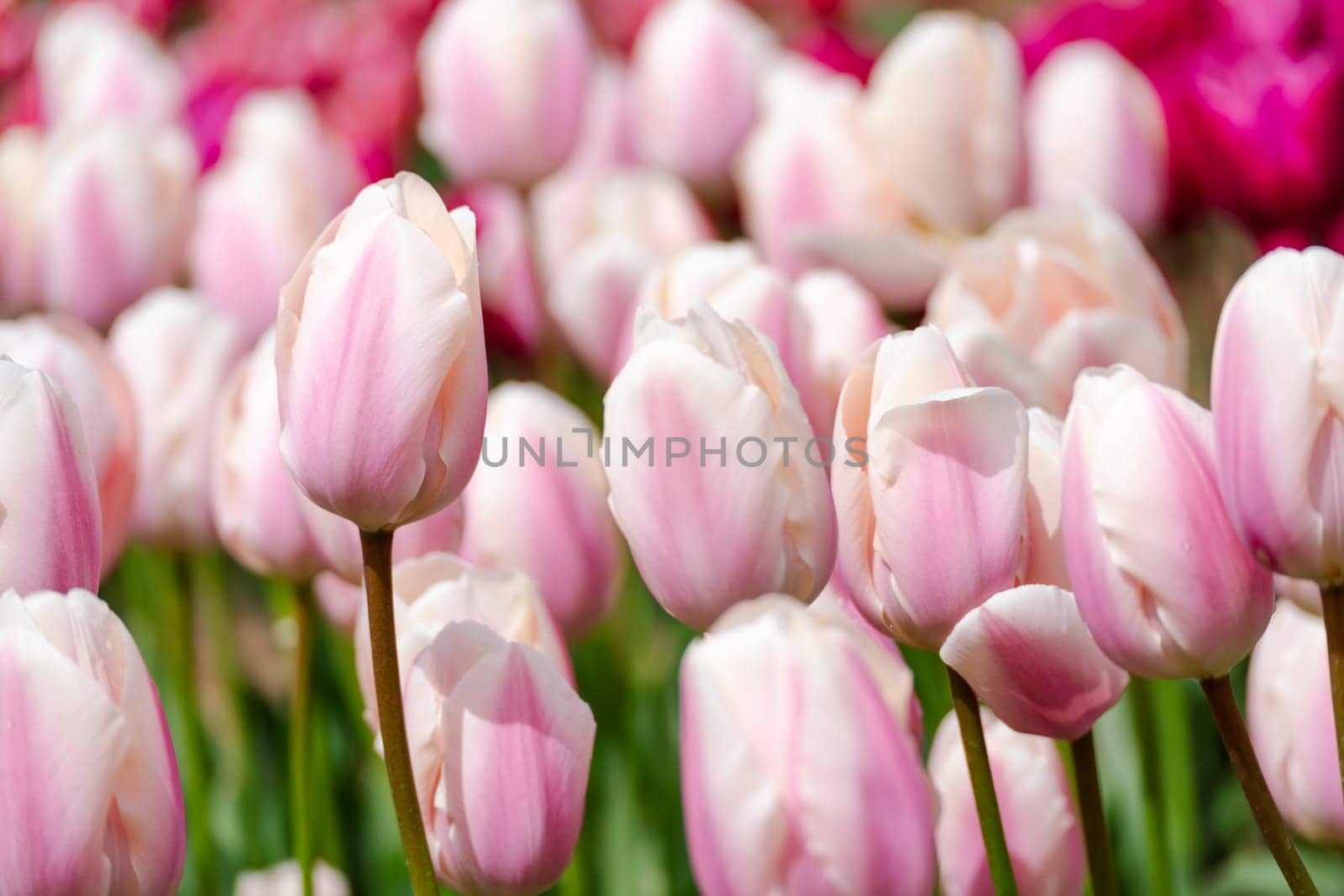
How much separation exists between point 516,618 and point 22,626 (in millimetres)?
173

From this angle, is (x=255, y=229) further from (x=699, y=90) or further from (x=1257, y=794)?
(x=1257, y=794)

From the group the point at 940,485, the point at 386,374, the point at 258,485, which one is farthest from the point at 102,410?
the point at 940,485

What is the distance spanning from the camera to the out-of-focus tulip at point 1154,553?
47 centimetres

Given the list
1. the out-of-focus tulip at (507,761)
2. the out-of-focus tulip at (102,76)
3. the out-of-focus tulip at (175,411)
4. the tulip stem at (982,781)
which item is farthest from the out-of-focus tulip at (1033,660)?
the out-of-focus tulip at (102,76)

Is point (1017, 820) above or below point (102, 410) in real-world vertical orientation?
below

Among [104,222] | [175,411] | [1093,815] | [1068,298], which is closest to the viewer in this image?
[1093,815]

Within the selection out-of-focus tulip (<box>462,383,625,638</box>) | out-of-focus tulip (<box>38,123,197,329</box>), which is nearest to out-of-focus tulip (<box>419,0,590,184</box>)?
out-of-focus tulip (<box>38,123,197,329</box>)

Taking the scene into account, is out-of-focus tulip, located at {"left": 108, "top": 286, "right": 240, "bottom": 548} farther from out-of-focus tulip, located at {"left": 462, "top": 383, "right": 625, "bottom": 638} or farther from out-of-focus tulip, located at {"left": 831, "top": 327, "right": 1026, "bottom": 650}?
out-of-focus tulip, located at {"left": 831, "top": 327, "right": 1026, "bottom": 650}

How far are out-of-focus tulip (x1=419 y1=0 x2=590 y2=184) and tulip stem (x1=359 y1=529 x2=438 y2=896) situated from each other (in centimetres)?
69

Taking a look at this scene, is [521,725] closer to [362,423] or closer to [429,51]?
[362,423]

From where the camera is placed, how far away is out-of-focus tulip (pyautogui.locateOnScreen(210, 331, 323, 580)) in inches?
30.0

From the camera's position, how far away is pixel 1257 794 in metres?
0.47

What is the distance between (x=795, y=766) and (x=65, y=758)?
20 cm

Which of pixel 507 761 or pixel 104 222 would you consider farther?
pixel 104 222
